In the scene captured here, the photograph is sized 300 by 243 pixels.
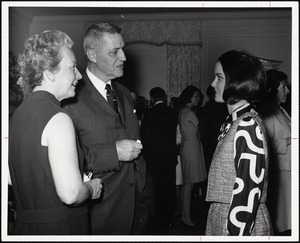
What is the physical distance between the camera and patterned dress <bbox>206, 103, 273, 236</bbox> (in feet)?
4.20

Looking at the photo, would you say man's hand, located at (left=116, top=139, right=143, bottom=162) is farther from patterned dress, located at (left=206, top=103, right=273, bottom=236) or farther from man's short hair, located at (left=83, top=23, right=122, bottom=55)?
man's short hair, located at (left=83, top=23, right=122, bottom=55)

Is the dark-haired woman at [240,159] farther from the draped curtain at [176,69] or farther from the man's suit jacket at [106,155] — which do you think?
the draped curtain at [176,69]

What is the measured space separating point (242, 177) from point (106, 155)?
2.09 ft

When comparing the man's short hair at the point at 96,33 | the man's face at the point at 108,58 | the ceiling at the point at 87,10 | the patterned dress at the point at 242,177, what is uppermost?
the ceiling at the point at 87,10

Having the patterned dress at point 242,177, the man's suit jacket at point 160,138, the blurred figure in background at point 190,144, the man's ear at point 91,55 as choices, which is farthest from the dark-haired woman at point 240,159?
the man's suit jacket at point 160,138

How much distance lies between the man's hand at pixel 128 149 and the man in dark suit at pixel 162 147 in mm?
837

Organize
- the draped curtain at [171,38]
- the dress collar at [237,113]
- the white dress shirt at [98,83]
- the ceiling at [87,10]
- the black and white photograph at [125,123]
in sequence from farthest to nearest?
the draped curtain at [171,38]
the white dress shirt at [98,83]
the ceiling at [87,10]
the dress collar at [237,113]
the black and white photograph at [125,123]

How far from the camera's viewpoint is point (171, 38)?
2533mm

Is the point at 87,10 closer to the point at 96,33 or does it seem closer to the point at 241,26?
the point at 96,33

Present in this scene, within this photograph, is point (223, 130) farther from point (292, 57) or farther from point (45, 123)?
point (45, 123)

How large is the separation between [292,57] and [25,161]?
1.27m

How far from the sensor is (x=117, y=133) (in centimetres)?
167

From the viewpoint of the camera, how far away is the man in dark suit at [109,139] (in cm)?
161

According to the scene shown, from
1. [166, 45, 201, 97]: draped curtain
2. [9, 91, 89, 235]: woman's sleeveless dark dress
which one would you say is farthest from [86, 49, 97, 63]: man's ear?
[166, 45, 201, 97]: draped curtain
